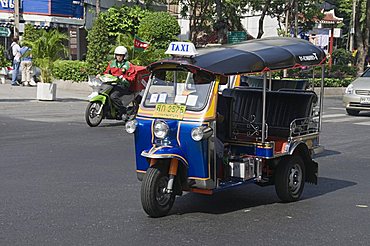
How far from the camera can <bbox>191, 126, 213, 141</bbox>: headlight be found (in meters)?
6.94

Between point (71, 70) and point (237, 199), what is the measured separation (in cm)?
1749

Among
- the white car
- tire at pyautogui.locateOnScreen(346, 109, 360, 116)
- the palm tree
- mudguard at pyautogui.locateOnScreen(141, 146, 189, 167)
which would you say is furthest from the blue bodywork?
tire at pyautogui.locateOnScreen(346, 109, 360, 116)

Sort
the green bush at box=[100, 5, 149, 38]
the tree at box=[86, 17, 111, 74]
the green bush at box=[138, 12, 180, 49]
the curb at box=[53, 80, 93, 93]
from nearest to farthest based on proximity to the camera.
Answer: the tree at box=[86, 17, 111, 74], the curb at box=[53, 80, 93, 93], the green bush at box=[138, 12, 180, 49], the green bush at box=[100, 5, 149, 38]

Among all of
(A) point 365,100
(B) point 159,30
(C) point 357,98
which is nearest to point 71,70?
(B) point 159,30

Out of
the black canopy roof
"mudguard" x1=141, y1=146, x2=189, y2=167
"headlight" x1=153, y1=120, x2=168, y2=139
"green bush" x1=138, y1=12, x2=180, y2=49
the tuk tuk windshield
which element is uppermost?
"green bush" x1=138, y1=12, x2=180, y2=49

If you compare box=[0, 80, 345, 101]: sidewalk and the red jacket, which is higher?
the red jacket

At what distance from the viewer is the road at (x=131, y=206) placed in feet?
21.5

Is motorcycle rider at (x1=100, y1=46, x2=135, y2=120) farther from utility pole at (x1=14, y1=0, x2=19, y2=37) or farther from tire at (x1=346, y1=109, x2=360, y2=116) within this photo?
utility pole at (x1=14, y1=0, x2=19, y2=37)

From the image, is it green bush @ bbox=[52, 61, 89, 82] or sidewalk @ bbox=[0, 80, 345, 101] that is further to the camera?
green bush @ bbox=[52, 61, 89, 82]

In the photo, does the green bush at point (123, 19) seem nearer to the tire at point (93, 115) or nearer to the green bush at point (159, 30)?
the green bush at point (159, 30)

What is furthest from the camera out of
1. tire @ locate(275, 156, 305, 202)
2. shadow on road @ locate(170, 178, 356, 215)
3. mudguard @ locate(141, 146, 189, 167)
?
tire @ locate(275, 156, 305, 202)

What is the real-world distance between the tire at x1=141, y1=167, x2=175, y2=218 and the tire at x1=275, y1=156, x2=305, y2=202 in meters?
1.49

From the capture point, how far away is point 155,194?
7074 mm

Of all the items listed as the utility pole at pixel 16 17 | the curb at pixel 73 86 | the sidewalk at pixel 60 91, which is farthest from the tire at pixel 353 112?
the utility pole at pixel 16 17
